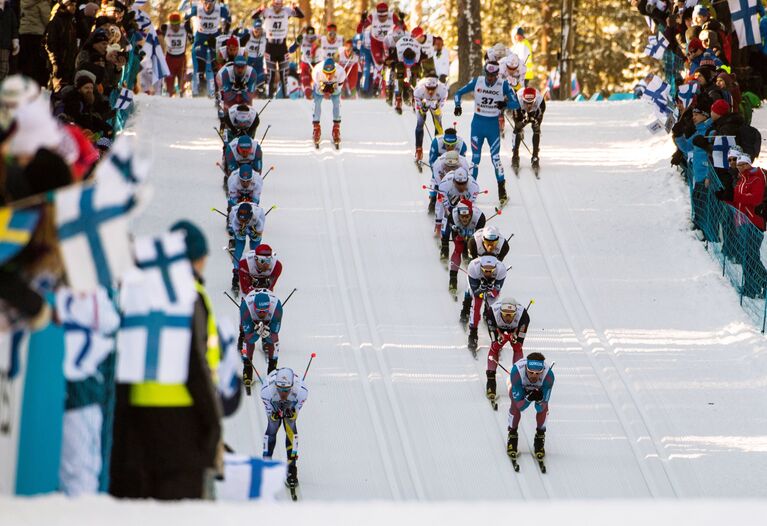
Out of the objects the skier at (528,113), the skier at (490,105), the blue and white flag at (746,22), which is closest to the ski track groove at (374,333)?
the skier at (490,105)

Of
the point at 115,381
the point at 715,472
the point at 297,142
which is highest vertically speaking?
the point at 115,381

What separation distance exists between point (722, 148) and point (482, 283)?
12.0 ft

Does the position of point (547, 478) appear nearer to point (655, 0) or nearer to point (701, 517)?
point (701, 517)

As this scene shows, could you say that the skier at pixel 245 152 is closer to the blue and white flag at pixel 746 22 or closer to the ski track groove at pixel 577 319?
the ski track groove at pixel 577 319

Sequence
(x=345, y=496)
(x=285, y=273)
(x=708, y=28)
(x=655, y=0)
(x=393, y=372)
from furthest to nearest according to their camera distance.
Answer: (x=655, y=0) → (x=708, y=28) → (x=285, y=273) → (x=393, y=372) → (x=345, y=496)

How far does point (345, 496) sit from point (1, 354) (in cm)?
781

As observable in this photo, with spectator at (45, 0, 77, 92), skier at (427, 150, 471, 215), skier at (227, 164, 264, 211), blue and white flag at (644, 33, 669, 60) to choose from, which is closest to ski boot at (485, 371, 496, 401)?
skier at (427, 150, 471, 215)

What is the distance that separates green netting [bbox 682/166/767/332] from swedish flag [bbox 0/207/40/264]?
12105 mm

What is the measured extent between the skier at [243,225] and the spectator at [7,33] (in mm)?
2965

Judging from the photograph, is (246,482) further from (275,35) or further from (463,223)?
(275,35)

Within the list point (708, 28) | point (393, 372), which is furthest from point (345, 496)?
point (708, 28)

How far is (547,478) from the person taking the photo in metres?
13.7

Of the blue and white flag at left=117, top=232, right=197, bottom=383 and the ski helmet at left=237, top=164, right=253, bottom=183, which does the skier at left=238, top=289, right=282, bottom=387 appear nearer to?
the ski helmet at left=237, top=164, right=253, bottom=183

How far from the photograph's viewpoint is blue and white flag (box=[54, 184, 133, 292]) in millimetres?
5336
